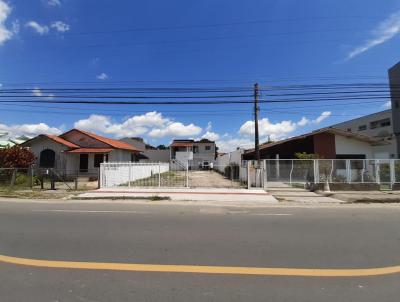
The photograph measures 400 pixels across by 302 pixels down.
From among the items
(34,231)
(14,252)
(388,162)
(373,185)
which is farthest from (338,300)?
(388,162)

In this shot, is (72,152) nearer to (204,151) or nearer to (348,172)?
(348,172)

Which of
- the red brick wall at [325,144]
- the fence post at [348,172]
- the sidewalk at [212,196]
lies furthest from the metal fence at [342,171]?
the red brick wall at [325,144]

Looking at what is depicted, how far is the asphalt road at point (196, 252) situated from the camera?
417 centimetres

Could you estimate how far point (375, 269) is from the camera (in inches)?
201

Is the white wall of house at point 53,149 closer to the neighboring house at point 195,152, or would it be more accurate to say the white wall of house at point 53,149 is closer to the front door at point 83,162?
the front door at point 83,162

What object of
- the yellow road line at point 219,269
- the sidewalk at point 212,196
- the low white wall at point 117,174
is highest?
the low white wall at point 117,174

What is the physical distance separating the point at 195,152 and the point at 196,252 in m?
64.7

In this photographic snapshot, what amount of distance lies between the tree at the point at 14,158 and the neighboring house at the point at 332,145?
20010 mm

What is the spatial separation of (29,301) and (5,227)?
509 cm

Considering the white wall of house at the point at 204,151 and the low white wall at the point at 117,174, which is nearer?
the low white wall at the point at 117,174

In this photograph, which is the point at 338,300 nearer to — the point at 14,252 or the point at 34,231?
the point at 14,252

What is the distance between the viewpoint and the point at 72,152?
94.2 ft

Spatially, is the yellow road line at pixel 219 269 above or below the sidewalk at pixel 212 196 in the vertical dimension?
below

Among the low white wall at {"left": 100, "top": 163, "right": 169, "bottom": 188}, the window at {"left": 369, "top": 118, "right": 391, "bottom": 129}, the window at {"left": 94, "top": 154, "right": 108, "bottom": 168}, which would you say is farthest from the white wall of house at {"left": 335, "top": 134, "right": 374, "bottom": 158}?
the window at {"left": 369, "top": 118, "right": 391, "bottom": 129}
